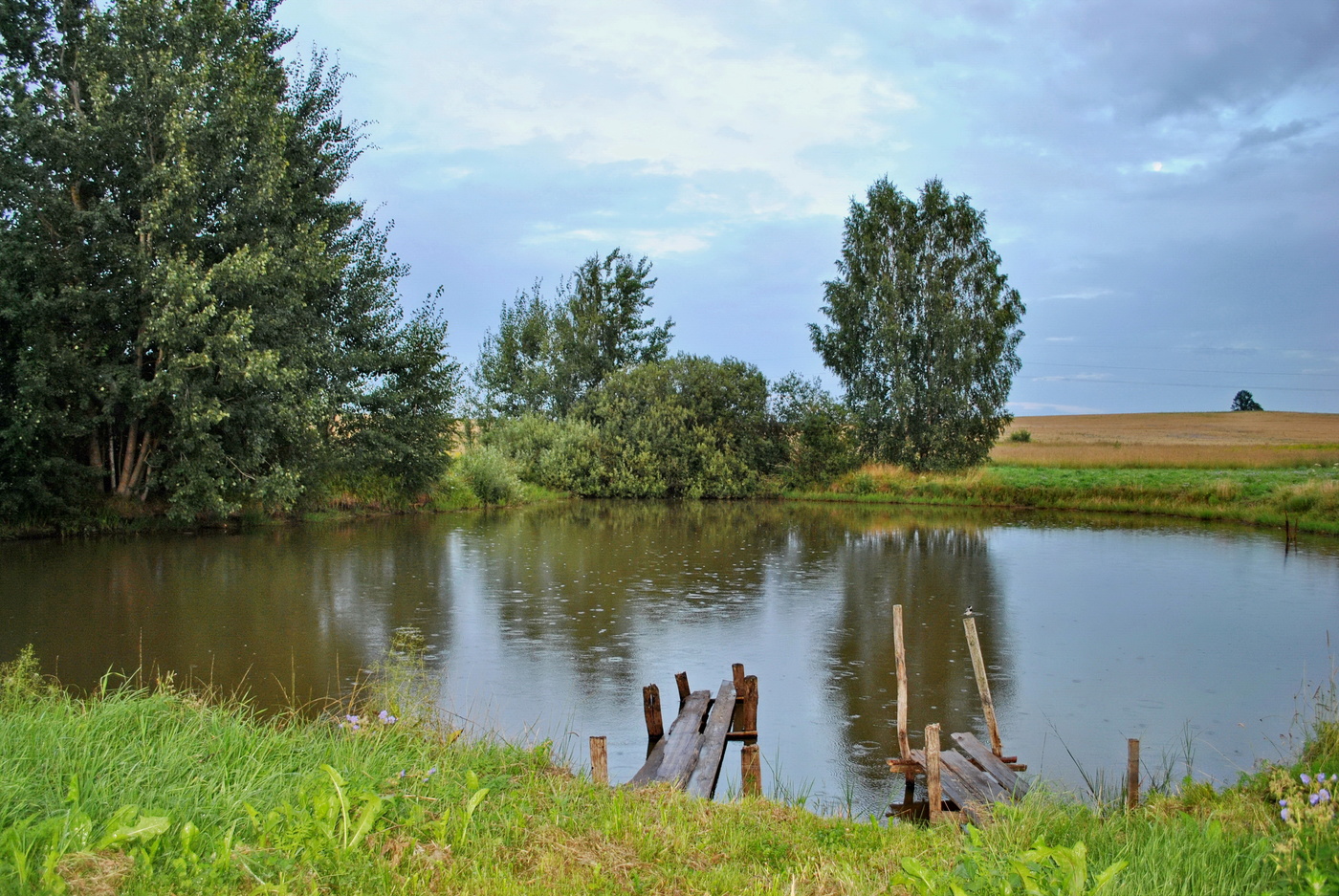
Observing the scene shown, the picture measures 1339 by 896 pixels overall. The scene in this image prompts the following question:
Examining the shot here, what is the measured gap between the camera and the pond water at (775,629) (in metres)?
8.12

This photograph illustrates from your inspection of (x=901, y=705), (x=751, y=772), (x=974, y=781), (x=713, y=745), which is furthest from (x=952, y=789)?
(x=713, y=745)

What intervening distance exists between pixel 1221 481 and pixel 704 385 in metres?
18.7

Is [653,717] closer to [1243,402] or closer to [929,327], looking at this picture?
[929,327]

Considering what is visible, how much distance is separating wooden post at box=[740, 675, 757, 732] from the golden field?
3450 centimetres

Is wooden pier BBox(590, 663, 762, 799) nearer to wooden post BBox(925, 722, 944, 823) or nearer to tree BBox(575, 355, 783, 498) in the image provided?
wooden post BBox(925, 722, 944, 823)

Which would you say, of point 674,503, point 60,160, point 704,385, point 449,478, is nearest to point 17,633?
point 60,160

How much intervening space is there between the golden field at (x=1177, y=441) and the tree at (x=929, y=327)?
7.19 m

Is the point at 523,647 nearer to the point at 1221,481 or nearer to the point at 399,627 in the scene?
the point at 399,627

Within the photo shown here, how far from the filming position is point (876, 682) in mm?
9781

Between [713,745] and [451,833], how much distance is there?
10.9ft

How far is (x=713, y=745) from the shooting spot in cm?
718

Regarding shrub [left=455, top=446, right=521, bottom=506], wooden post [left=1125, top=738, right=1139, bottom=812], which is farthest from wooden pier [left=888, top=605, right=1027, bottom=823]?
shrub [left=455, top=446, right=521, bottom=506]

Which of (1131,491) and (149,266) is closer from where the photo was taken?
(149,266)

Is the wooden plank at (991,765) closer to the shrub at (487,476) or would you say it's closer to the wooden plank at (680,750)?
the wooden plank at (680,750)
